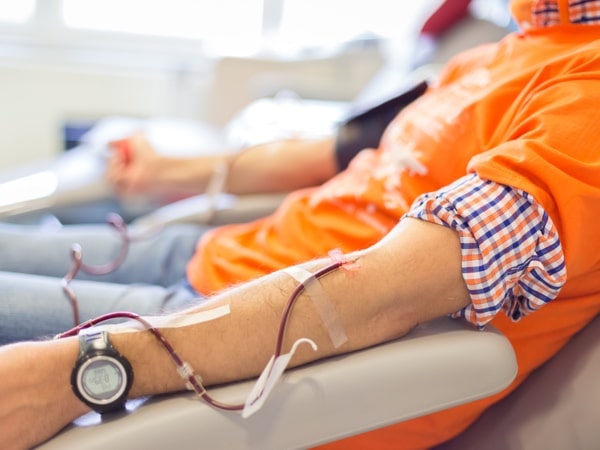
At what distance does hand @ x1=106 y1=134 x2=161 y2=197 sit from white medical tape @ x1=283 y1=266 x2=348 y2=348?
875mm

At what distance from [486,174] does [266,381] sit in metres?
0.30

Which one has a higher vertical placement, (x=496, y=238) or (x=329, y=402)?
(x=496, y=238)

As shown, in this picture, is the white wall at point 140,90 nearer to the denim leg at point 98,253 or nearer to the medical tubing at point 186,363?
the denim leg at point 98,253

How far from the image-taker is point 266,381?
0.65 meters

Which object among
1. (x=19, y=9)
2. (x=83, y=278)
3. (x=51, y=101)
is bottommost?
(x=83, y=278)

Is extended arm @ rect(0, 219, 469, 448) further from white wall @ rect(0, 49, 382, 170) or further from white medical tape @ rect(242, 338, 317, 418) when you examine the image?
white wall @ rect(0, 49, 382, 170)

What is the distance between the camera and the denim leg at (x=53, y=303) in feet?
2.93

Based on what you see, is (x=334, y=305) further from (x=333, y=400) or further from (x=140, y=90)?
(x=140, y=90)

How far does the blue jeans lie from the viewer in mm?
902

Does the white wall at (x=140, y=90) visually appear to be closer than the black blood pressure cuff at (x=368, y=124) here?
No

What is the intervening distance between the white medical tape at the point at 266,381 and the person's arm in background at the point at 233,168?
2.39 ft

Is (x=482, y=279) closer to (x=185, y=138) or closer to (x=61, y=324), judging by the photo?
(x=61, y=324)

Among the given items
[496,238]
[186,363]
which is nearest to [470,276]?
[496,238]

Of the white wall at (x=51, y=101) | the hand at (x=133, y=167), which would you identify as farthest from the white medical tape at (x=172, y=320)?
the white wall at (x=51, y=101)
